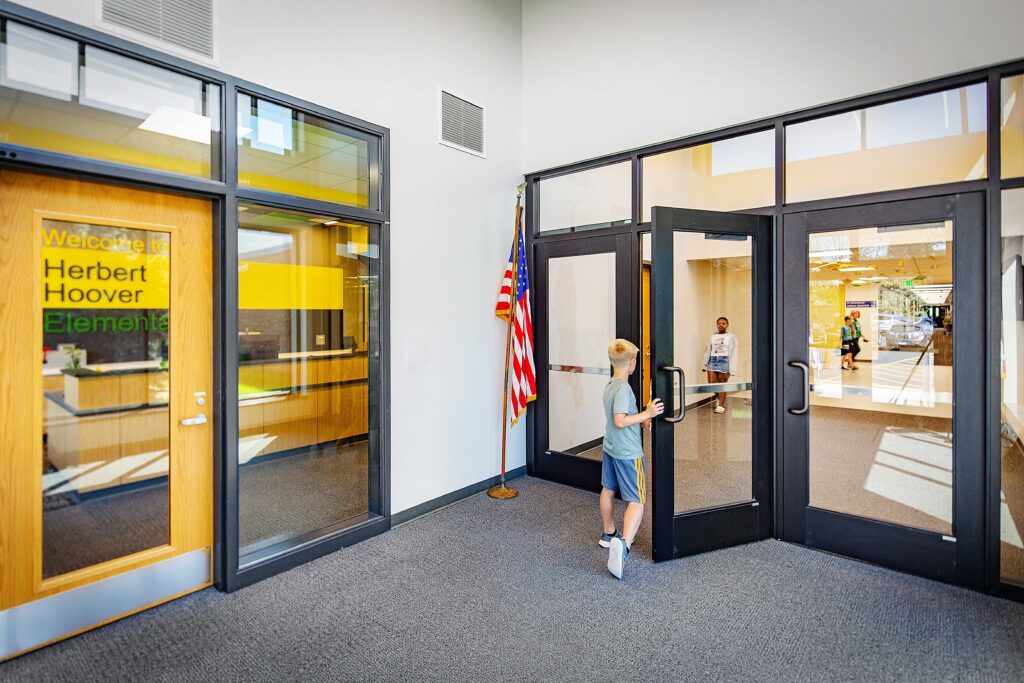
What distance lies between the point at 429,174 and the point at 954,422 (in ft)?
12.1

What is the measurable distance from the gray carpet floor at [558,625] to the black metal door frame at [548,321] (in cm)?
126

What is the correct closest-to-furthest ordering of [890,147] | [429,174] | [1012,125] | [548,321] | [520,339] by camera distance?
[1012,125]
[890,147]
[429,174]
[520,339]
[548,321]

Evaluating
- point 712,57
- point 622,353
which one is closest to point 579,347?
point 622,353

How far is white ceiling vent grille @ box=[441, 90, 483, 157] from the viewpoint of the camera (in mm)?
4133

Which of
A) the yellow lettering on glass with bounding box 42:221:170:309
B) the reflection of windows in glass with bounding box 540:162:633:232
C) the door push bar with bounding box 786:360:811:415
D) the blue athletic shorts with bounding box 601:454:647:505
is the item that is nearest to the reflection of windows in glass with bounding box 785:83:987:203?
the door push bar with bounding box 786:360:811:415

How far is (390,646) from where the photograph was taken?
2.41 m

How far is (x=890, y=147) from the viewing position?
123 inches

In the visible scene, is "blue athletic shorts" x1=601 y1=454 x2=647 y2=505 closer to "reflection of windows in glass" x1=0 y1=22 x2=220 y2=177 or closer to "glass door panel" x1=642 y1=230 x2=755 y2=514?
"glass door panel" x1=642 y1=230 x2=755 y2=514

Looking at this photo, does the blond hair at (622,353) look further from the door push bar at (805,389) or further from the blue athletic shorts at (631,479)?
the door push bar at (805,389)

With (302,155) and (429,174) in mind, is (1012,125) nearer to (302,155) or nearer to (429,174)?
(429,174)

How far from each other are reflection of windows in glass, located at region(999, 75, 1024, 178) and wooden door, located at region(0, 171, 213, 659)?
14.0 ft

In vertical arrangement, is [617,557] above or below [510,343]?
below

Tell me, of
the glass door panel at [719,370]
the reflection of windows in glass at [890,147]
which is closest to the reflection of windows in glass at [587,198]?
the glass door panel at [719,370]

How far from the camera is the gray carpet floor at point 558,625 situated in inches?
88.5
